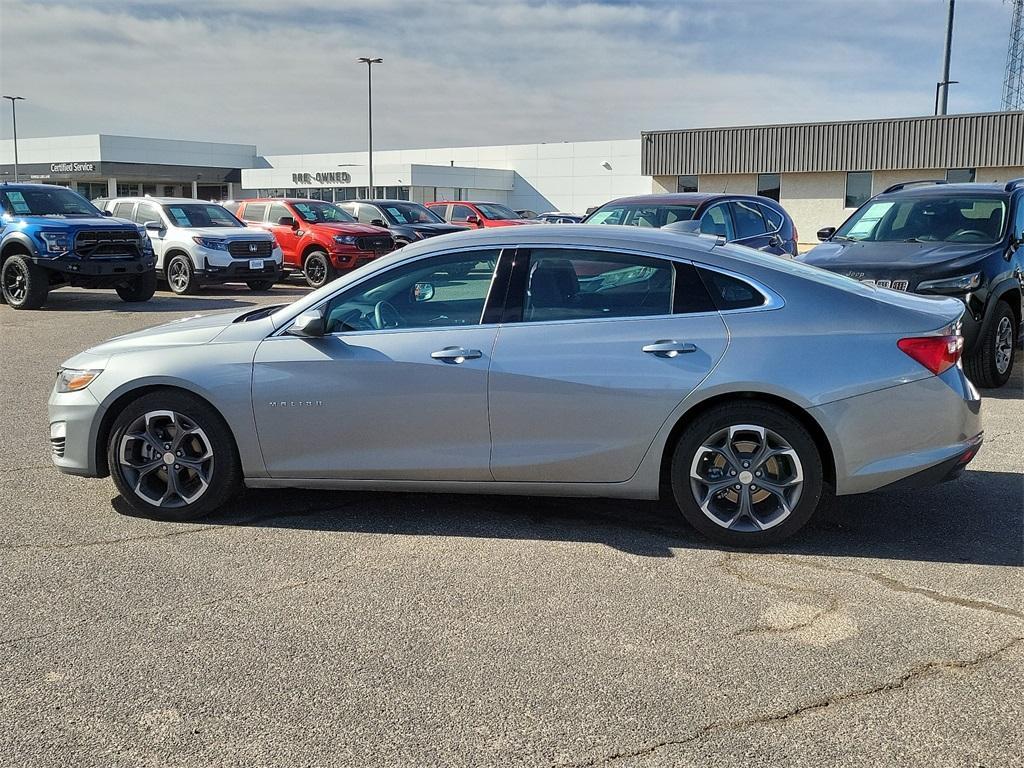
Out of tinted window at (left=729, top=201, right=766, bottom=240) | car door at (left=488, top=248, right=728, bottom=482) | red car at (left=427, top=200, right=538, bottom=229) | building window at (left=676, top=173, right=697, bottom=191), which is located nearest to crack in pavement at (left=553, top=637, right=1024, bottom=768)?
car door at (left=488, top=248, right=728, bottom=482)

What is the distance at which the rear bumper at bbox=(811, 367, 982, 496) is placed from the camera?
4.84m

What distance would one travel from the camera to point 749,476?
16.3 feet

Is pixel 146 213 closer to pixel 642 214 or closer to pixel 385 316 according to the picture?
pixel 642 214

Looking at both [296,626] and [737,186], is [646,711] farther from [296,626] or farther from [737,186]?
[737,186]

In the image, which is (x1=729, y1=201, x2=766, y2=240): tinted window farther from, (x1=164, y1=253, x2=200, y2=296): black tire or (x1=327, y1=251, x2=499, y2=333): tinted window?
(x1=164, y1=253, x2=200, y2=296): black tire

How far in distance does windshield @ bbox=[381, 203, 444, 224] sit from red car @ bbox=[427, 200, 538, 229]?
7.90ft

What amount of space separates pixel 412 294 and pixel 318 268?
1592 centimetres

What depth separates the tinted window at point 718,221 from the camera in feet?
45.0

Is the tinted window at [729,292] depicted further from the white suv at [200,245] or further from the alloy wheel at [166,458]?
the white suv at [200,245]

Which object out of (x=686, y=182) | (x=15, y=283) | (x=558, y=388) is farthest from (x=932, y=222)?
(x=686, y=182)

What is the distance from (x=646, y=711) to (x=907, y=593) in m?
1.64

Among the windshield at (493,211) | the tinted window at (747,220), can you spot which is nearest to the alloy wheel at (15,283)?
the tinted window at (747,220)

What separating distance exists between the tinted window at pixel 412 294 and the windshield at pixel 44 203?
43.7 ft

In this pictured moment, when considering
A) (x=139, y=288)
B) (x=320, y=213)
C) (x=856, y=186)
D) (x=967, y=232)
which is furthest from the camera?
(x=856, y=186)
